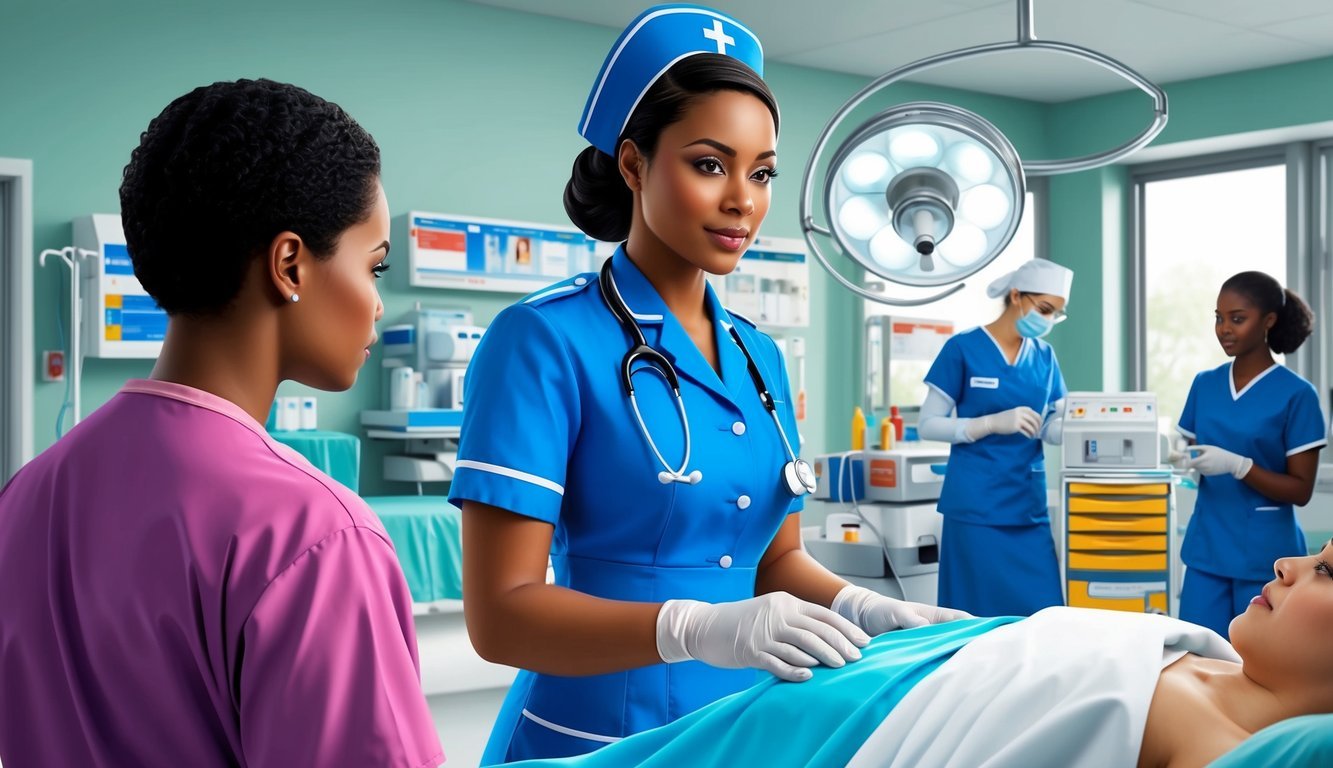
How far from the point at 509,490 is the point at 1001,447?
3.25 m

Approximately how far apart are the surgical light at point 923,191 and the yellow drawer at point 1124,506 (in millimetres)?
2534

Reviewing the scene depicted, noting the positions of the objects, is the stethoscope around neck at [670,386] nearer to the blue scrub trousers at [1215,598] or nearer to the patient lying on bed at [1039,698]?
the patient lying on bed at [1039,698]

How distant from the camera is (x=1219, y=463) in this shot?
366 centimetres

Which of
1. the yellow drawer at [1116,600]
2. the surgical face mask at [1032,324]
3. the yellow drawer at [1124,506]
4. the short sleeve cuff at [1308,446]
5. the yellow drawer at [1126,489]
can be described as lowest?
the yellow drawer at [1116,600]

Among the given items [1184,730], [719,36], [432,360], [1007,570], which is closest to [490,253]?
[432,360]

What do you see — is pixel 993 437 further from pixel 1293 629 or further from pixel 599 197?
pixel 599 197

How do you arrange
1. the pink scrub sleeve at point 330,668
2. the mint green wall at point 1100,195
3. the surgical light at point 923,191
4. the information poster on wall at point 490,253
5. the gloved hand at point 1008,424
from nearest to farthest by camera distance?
the pink scrub sleeve at point 330,668, the surgical light at point 923,191, the gloved hand at point 1008,424, the information poster on wall at point 490,253, the mint green wall at point 1100,195

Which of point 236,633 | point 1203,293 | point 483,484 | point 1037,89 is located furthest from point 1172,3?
point 236,633

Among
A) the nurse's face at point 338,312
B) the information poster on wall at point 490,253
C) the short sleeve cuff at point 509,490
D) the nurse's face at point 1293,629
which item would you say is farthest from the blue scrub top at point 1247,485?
the nurse's face at point 338,312

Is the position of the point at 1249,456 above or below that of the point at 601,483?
below

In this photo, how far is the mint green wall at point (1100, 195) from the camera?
19.0 ft

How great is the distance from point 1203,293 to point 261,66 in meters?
4.70

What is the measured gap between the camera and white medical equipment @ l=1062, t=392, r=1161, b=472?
13.0 feet

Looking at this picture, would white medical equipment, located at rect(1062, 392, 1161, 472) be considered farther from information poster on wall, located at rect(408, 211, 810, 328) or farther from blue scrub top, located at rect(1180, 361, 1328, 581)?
information poster on wall, located at rect(408, 211, 810, 328)
